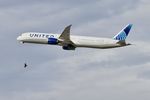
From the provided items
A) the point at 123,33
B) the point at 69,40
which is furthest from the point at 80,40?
the point at 123,33

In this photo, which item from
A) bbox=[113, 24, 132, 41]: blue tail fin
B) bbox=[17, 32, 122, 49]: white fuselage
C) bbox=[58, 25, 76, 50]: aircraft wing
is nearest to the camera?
bbox=[58, 25, 76, 50]: aircraft wing

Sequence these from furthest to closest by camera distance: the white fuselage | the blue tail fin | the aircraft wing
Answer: the blue tail fin < the white fuselage < the aircraft wing

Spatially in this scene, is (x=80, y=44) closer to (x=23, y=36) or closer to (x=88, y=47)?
(x=88, y=47)

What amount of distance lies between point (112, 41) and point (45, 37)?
2315 cm

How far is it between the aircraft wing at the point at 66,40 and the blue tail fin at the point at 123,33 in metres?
16.7

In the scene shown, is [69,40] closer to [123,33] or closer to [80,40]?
[80,40]

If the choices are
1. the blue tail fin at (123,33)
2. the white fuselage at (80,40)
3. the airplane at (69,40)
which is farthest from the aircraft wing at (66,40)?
the blue tail fin at (123,33)

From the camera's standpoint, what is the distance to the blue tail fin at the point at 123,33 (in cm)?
16399

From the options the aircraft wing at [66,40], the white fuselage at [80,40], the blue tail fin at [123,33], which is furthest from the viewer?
the blue tail fin at [123,33]

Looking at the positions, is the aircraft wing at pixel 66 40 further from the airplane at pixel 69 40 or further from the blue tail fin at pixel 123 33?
the blue tail fin at pixel 123 33

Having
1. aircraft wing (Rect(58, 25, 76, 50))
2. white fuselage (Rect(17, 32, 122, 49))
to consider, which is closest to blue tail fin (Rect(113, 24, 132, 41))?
white fuselage (Rect(17, 32, 122, 49))

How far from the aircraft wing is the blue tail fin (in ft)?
54.6

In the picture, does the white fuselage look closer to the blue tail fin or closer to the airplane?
the airplane

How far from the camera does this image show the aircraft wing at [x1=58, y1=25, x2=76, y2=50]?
159m
